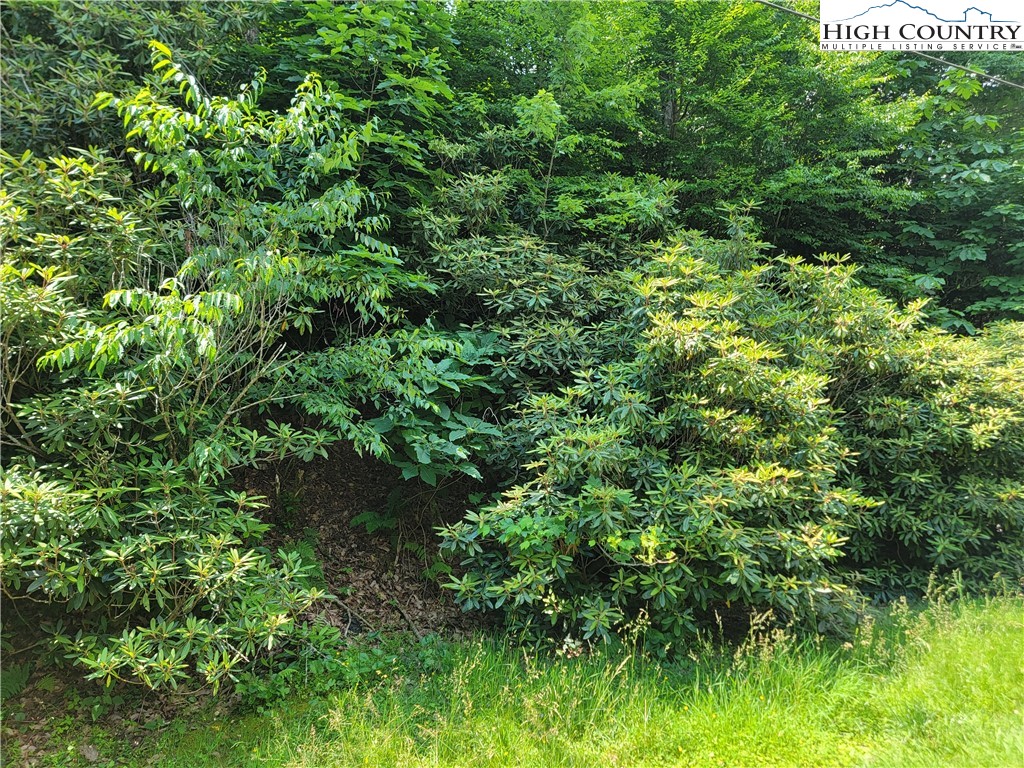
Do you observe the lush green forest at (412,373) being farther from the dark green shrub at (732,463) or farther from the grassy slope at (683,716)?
the grassy slope at (683,716)

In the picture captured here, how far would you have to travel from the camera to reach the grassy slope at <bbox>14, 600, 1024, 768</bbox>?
89.4 inches

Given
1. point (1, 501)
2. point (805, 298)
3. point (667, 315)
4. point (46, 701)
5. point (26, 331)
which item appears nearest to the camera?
point (1, 501)

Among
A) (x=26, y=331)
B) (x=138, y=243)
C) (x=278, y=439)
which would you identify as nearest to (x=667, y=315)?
(x=278, y=439)

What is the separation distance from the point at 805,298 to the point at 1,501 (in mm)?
5464

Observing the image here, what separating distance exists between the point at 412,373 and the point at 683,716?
2.49 metres

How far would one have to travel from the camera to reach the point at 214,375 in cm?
281

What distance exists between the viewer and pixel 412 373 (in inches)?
136

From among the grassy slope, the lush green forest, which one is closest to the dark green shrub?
the lush green forest

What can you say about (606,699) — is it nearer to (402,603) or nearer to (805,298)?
(402,603)

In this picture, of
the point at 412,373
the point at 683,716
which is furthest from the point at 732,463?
the point at 412,373

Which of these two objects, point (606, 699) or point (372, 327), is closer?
point (606, 699)

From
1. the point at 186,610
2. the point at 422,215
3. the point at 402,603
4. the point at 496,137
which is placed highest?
the point at 496,137

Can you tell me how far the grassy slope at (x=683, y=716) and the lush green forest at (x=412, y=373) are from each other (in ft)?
0.87

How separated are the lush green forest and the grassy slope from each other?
0.26 metres
